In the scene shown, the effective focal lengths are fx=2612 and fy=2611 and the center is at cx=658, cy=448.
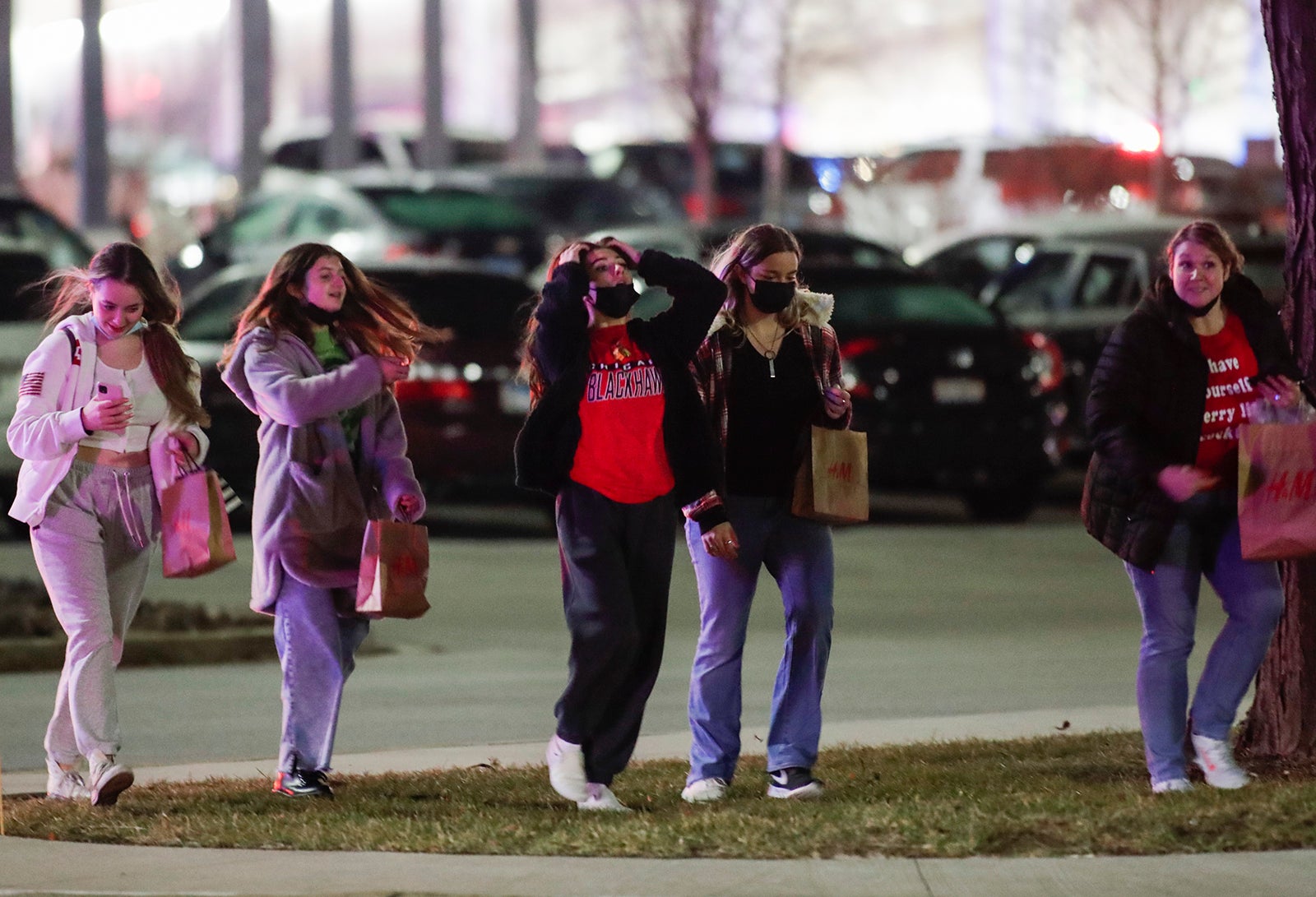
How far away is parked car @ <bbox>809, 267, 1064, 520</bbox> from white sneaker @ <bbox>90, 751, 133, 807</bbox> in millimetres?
8309

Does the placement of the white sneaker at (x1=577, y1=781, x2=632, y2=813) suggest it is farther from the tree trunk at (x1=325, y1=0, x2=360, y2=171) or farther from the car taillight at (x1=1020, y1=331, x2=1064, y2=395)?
the tree trunk at (x1=325, y1=0, x2=360, y2=171)

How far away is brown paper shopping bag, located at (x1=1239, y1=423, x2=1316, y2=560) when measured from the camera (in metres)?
7.04

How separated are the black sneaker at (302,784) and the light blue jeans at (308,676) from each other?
0.01m

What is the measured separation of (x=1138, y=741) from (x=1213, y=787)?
1.11m

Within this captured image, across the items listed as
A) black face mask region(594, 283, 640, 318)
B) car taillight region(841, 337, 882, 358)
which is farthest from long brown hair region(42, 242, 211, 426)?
car taillight region(841, 337, 882, 358)

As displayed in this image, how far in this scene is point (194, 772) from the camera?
8.27m

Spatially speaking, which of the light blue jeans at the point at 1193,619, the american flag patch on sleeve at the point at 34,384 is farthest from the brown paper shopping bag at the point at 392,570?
the light blue jeans at the point at 1193,619

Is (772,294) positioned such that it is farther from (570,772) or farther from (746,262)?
(570,772)

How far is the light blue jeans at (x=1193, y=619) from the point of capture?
7.24m

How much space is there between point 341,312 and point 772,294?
50.5 inches

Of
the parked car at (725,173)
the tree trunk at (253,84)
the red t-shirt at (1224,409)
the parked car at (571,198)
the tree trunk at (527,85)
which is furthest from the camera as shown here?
the tree trunk at (527,85)

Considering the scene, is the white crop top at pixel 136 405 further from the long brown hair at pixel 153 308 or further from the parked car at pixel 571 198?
the parked car at pixel 571 198

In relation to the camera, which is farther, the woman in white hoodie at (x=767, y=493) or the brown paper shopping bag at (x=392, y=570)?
the woman in white hoodie at (x=767, y=493)

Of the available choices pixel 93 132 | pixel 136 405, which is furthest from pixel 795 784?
pixel 93 132
